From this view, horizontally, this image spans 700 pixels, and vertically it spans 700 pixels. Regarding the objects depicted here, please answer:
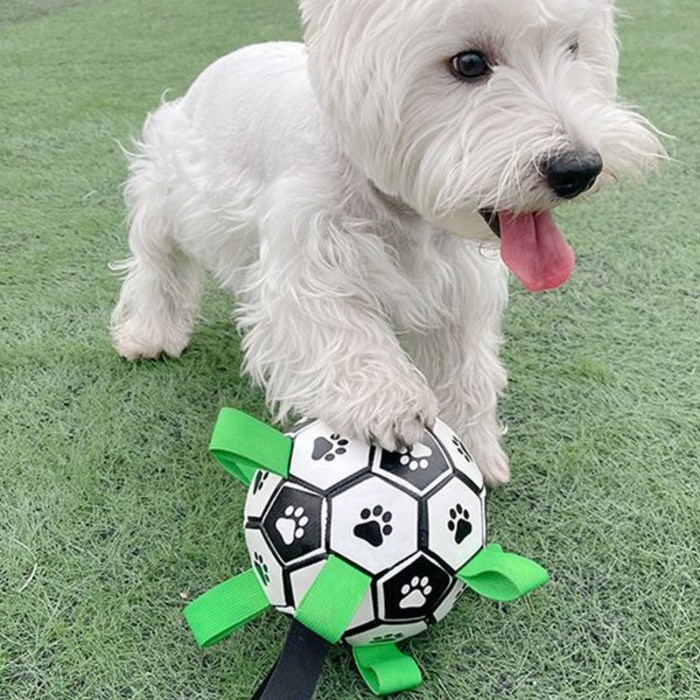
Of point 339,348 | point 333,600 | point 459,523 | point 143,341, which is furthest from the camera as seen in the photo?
point 143,341

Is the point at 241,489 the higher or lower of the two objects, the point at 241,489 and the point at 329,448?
the lower

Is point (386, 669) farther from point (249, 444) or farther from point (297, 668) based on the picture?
point (249, 444)

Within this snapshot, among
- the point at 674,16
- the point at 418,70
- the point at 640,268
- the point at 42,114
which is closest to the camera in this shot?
the point at 418,70

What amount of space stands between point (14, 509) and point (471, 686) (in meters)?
0.89

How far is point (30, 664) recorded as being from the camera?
51.2 inches

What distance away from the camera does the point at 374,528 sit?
121cm

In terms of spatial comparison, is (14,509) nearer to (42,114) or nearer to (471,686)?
(471,686)

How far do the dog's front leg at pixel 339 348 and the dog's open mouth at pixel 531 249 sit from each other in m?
0.25

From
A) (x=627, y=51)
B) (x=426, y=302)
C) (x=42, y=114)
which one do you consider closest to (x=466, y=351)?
(x=426, y=302)

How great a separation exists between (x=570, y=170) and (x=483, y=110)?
0.50 ft

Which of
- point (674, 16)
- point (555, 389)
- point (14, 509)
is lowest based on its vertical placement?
point (674, 16)

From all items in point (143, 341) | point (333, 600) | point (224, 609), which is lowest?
point (143, 341)

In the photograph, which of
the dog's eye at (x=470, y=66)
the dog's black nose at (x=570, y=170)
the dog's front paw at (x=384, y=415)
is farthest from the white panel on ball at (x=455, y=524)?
the dog's eye at (x=470, y=66)

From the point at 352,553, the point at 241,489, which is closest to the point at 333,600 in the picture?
the point at 352,553
